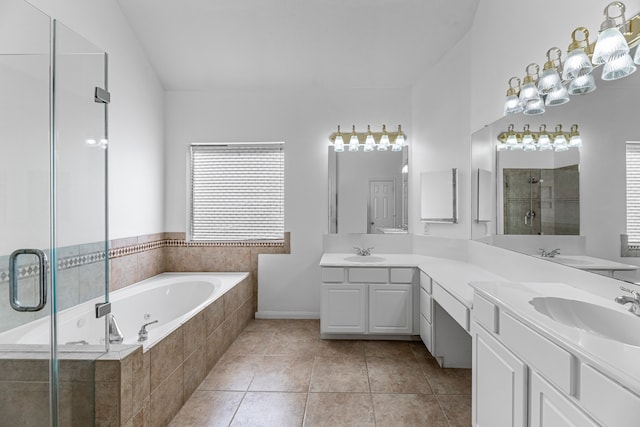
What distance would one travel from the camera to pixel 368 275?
10.0ft

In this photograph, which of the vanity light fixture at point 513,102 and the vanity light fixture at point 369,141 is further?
the vanity light fixture at point 369,141

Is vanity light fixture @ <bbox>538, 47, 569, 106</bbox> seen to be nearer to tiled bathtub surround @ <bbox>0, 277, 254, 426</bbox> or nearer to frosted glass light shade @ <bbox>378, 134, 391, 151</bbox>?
frosted glass light shade @ <bbox>378, 134, 391, 151</bbox>

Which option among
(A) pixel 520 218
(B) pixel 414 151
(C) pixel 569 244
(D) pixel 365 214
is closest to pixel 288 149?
(D) pixel 365 214

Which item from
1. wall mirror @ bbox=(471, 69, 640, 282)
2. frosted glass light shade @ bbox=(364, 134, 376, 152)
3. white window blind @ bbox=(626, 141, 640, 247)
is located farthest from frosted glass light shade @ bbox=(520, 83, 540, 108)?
frosted glass light shade @ bbox=(364, 134, 376, 152)

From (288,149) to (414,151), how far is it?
1.40m

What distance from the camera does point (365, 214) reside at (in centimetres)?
362

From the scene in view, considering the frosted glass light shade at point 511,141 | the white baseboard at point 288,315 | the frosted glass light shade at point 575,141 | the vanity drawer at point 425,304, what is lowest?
the white baseboard at point 288,315

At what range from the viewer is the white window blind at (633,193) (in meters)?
1.36

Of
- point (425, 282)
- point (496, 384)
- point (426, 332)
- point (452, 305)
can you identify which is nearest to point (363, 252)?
point (425, 282)

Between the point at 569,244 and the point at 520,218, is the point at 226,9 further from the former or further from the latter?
the point at 569,244

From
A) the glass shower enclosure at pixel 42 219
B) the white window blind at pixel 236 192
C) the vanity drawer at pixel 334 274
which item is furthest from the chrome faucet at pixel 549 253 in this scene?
the white window blind at pixel 236 192

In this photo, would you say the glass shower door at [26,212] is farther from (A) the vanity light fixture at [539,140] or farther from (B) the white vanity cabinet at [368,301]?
(A) the vanity light fixture at [539,140]

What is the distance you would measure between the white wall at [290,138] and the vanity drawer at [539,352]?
97.0 inches

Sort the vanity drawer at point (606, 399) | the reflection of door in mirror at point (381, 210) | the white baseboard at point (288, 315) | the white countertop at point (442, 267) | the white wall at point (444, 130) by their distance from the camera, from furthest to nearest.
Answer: the white baseboard at point (288, 315)
the reflection of door in mirror at point (381, 210)
the white wall at point (444, 130)
the white countertop at point (442, 267)
the vanity drawer at point (606, 399)
